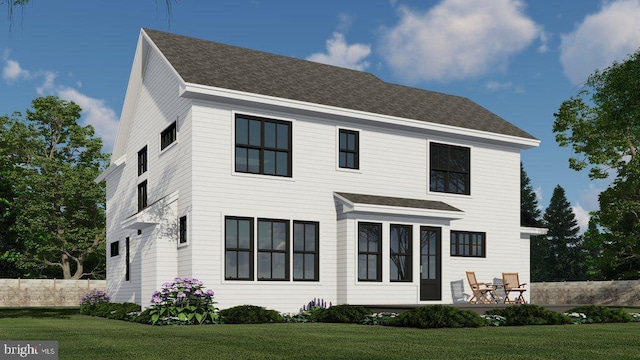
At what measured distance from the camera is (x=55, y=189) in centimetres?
4066

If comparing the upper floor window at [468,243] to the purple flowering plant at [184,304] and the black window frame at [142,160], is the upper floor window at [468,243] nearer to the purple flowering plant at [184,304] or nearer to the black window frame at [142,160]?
the purple flowering plant at [184,304]

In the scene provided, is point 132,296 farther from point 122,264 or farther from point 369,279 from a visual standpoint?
point 369,279

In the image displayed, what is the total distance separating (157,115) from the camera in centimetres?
2188

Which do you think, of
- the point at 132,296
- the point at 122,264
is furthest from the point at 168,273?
the point at 122,264

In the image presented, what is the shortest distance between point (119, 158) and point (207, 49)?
694 centimetres

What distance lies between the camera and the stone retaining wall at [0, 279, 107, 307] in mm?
34938

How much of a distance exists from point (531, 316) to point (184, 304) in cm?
837

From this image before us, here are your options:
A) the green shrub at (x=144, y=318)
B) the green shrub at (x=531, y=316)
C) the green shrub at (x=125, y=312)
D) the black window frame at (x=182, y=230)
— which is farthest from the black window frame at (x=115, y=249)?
the green shrub at (x=531, y=316)

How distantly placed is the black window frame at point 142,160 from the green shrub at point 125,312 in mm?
4858

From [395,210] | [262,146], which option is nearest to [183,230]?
[262,146]

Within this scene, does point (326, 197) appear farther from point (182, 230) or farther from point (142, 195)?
point (142, 195)

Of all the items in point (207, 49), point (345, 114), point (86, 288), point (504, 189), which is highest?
point (207, 49)

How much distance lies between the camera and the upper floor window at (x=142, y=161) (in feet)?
77.3

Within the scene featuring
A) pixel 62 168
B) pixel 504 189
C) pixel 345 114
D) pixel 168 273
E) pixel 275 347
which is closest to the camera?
pixel 275 347
